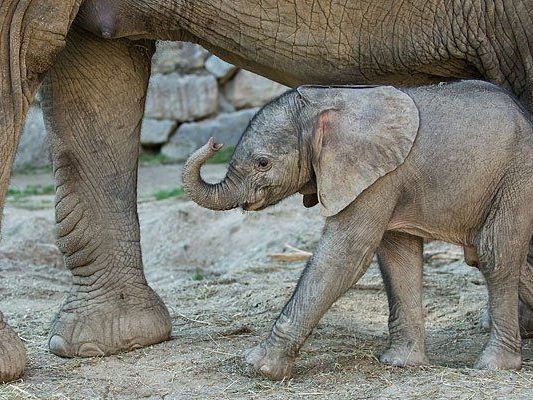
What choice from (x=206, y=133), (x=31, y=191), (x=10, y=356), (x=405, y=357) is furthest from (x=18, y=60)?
(x=206, y=133)

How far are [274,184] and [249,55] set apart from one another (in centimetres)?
68

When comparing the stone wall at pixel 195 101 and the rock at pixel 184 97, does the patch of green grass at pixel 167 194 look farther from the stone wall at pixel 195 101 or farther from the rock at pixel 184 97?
the rock at pixel 184 97

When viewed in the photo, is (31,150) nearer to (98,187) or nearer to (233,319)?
(233,319)

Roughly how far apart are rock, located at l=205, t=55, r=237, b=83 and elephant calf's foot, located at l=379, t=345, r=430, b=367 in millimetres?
8645

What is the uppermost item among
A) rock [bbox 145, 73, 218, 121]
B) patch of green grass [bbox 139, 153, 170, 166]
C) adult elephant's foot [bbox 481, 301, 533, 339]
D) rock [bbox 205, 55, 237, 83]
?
rock [bbox 205, 55, 237, 83]

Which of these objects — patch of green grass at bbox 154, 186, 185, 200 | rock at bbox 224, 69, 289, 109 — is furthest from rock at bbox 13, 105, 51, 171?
patch of green grass at bbox 154, 186, 185, 200

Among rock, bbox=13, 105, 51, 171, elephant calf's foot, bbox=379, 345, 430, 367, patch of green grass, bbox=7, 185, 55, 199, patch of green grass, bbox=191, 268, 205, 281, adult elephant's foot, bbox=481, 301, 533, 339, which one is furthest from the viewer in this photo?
rock, bbox=13, 105, 51, 171

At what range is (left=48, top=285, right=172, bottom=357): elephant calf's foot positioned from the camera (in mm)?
5395

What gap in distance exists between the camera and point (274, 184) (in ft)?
15.5

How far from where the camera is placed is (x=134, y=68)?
5.60 m

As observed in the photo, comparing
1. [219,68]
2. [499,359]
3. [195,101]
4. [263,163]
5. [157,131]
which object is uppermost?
[219,68]

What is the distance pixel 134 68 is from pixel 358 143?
1349 mm

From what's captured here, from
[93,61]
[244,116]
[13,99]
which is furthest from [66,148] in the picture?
[244,116]

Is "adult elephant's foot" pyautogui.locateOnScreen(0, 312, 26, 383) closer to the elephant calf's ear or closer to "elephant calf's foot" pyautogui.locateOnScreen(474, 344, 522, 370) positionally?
the elephant calf's ear
